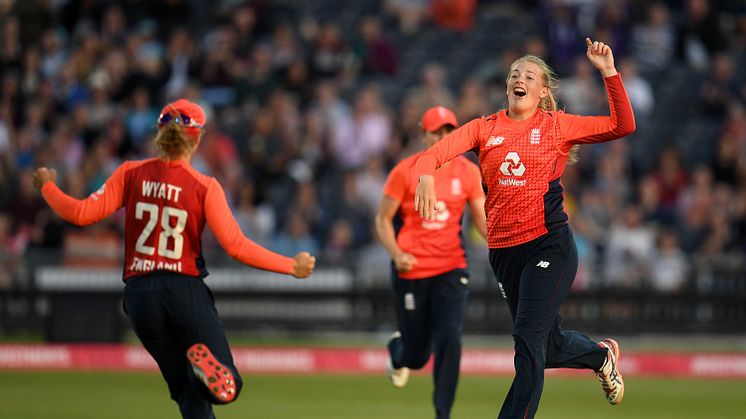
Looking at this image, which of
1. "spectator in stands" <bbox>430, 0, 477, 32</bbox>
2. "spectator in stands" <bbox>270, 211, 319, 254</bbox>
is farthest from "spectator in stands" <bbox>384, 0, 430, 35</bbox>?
"spectator in stands" <bbox>270, 211, 319, 254</bbox>

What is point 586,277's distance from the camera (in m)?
18.8

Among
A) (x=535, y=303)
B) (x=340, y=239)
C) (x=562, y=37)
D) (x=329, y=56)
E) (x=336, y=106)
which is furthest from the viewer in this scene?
(x=329, y=56)

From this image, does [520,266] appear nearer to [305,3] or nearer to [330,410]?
[330,410]

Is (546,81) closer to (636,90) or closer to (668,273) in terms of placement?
(668,273)

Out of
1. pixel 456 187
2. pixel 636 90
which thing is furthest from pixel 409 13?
pixel 456 187

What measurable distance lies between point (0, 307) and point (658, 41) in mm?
11351

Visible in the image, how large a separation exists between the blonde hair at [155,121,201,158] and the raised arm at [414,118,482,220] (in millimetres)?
1521

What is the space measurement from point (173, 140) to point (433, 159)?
1707 millimetres

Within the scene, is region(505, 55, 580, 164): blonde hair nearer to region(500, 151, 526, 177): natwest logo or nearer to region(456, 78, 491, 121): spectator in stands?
region(500, 151, 526, 177): natwest logo

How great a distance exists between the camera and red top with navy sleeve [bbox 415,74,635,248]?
29.4ft

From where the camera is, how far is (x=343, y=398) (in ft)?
45.8

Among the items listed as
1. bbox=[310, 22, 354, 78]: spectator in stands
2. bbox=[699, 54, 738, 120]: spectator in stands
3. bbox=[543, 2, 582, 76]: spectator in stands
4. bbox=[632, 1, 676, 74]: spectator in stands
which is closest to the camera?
bbox=[699, 54, 738, 120]: spectator in stands

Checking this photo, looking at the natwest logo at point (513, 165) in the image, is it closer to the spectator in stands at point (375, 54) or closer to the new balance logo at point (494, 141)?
the new balance logo at point (494, 141)

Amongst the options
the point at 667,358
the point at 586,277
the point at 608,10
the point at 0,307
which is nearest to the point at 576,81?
the point at 608,10
